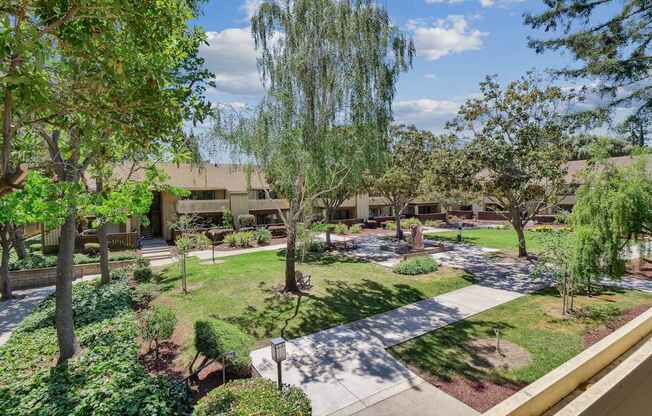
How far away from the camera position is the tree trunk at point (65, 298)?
769 cm

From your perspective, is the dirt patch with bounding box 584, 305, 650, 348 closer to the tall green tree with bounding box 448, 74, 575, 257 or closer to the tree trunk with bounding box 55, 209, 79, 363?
the tall green tree with bounding box 448, 74, 575, 257

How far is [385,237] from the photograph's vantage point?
1128 inches

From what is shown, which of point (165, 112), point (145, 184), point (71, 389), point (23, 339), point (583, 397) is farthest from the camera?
point (23, 339)

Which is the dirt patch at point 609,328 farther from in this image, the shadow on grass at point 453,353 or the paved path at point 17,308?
the paved path at point 17,308

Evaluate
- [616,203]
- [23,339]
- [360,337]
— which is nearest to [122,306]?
[23,339]

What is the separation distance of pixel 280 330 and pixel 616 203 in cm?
1078

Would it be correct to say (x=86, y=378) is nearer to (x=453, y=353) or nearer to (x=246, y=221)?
(x=453, y=353)

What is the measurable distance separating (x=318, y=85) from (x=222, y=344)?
8.89m

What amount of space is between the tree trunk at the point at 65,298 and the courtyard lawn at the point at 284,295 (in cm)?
256

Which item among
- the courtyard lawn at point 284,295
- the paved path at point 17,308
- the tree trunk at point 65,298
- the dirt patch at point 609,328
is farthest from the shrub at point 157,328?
the dirt patch at point 609,328

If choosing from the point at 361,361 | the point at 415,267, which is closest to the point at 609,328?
the point at 361,361

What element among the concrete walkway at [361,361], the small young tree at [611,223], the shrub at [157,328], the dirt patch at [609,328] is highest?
the small young tree at [611,223]

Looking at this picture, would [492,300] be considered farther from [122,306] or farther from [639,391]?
[122,306]

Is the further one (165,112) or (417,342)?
(417,342)
